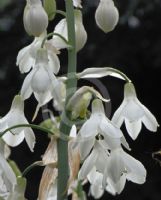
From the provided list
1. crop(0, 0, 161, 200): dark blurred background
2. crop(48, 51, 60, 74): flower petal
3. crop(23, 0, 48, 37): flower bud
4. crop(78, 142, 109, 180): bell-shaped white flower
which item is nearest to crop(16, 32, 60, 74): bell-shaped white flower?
crop(48, 51, 60, 74): flower petal

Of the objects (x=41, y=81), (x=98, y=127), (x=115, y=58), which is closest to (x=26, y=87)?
(x=41, y=81)

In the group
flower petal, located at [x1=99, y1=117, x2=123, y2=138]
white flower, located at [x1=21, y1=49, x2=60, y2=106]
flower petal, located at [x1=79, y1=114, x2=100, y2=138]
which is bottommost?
flower petal, located at [x1=99, y1=117, x2=123, y2=138]

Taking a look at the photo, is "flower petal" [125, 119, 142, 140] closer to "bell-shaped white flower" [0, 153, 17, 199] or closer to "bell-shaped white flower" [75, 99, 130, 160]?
"bell-shaped white flower" [75, 99, 130, 160]

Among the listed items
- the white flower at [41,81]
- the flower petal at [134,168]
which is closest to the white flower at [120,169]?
the flower petal at [134,168]

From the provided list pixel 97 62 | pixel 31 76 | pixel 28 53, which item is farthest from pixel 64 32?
pixel 97 62

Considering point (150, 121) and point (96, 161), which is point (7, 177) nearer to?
point (96, 161)
